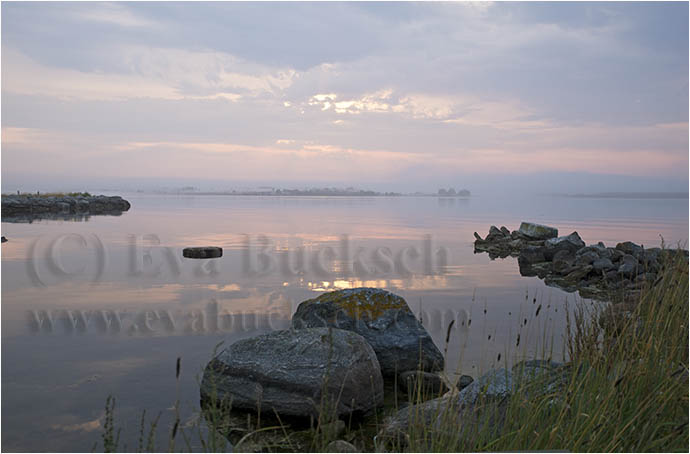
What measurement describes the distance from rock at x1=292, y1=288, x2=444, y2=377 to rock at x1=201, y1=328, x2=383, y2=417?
113cm

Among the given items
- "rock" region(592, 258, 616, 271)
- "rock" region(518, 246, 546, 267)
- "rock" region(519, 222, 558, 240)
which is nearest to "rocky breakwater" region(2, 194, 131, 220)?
"rock" region(519, 222, 558, 240)

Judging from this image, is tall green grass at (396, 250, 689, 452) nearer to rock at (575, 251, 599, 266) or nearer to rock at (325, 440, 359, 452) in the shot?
rock at (325, 440, 359, 452)

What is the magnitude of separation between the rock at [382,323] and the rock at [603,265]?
9.30 metres

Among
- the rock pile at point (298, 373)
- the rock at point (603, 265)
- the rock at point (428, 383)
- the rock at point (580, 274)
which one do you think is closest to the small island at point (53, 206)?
the rock at point (580, 274)

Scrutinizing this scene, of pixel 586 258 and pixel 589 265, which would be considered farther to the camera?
pixel 586 258

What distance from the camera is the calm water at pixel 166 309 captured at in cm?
630

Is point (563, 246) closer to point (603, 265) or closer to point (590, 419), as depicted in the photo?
point (603, 265)

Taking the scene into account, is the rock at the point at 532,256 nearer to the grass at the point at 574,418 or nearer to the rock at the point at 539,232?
the rock at the point at 539,232

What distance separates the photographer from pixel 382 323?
307 inches

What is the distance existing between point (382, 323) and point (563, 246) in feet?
41.0

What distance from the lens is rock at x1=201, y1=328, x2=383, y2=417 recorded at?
5.89 m

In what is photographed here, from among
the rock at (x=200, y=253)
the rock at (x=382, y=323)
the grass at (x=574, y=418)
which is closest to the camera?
the grass at (x=574, y=418)

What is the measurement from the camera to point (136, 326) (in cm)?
965

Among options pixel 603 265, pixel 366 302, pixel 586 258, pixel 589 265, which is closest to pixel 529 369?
pixel 366 302
